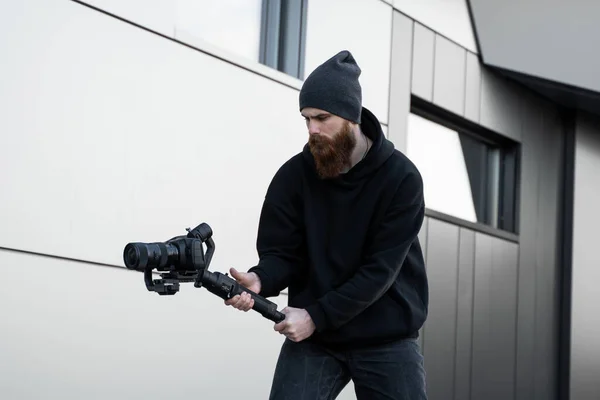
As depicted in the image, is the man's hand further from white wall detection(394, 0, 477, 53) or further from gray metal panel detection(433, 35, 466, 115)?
gray metal panel detection(433, 35, 466, 115)

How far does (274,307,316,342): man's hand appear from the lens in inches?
135

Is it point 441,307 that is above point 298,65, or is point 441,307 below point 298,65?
below

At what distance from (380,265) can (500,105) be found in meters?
5.52

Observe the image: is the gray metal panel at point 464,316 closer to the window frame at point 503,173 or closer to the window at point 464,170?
the window frame at point 503,173

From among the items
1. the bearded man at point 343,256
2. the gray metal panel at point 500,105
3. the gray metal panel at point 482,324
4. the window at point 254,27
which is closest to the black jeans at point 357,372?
the bearded man at point 343,256

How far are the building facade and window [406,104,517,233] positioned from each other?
19mm

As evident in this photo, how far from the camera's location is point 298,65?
662 centimetres

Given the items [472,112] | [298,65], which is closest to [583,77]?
[472,112]

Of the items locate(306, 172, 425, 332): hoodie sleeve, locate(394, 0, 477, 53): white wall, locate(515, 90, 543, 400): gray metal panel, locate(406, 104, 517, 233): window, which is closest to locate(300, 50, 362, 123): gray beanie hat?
locate(306, 172, 425, 332): hoodie sleeve

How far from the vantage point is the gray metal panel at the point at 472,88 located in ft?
27.4

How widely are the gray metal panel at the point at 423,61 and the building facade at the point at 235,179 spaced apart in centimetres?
2

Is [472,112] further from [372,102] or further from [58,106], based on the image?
[58,106]

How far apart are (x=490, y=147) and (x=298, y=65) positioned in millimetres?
3004

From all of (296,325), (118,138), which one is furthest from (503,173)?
(296,325)
